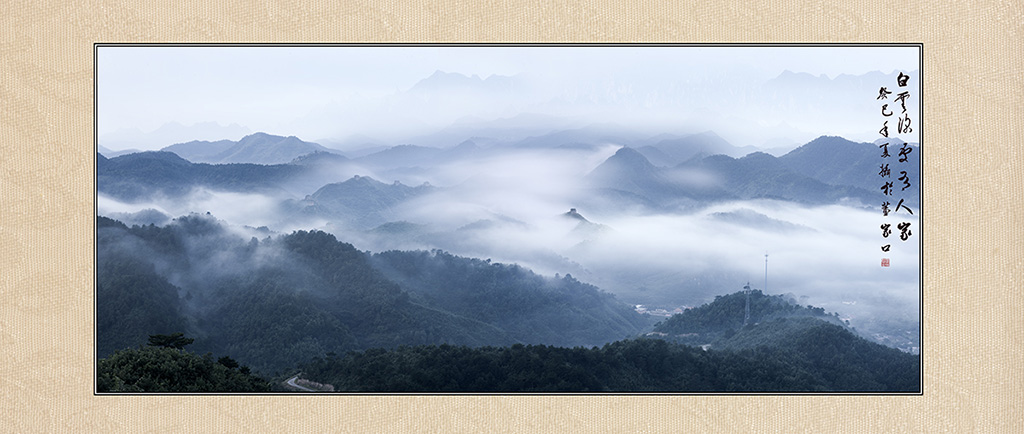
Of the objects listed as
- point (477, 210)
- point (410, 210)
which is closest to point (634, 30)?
point (477, 210)

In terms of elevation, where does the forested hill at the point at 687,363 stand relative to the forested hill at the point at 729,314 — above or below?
below

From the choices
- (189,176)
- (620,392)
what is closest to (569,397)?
(620,392)

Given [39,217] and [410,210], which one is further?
[410,210]

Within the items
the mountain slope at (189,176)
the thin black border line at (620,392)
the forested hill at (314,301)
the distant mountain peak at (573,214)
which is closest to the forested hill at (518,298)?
the forested hill at (314,301)

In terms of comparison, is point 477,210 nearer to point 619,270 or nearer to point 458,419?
point 619,270

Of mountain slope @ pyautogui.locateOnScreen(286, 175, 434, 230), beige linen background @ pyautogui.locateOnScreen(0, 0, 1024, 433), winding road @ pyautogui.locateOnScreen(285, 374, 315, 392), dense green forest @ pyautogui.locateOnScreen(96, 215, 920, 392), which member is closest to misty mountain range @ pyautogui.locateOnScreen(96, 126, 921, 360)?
mountain slope @ pyautogui.locateOnScreen(286, 175, 434, 230)

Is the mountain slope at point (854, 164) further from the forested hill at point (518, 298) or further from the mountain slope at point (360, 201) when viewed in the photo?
the mountain slope at point (360, 201)
